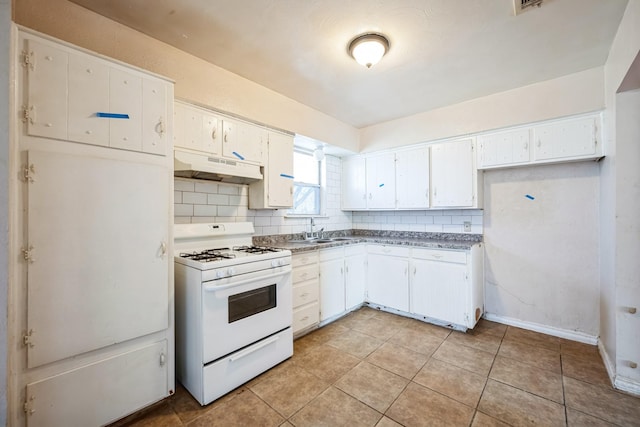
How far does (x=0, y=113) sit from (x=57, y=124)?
9.5 inches

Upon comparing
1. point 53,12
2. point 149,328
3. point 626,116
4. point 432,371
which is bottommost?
point 432,371

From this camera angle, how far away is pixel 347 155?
417cm

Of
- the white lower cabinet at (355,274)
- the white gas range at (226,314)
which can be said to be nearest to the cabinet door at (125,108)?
the white gas range at (226,314)

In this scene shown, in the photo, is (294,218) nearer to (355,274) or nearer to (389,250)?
(355,274)

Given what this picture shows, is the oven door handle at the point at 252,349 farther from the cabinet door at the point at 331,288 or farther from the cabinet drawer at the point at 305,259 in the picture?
the cabinet door at the point at 331,288

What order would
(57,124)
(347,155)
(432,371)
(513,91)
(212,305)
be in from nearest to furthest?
(57,124) → (212,305) → (432,371) → (513,91) → (347,155)

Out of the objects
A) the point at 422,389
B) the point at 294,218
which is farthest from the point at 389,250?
the point at 422,389

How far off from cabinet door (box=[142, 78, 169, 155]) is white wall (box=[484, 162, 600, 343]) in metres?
3.42

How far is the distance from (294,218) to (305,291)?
1067mm

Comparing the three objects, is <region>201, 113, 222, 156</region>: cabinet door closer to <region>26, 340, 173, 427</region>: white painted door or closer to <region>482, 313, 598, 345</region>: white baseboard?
<region>26, 340, 173, 427</region>: white painted door

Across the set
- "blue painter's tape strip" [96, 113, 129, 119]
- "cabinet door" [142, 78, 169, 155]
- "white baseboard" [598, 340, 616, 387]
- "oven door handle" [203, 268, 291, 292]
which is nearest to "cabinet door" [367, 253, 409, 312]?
"oven door handle" [203, 268, 291, 292]

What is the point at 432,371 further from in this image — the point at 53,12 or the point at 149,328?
the point at 53,12

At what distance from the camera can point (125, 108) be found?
1593 mm

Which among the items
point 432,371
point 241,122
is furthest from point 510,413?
point 241,122
